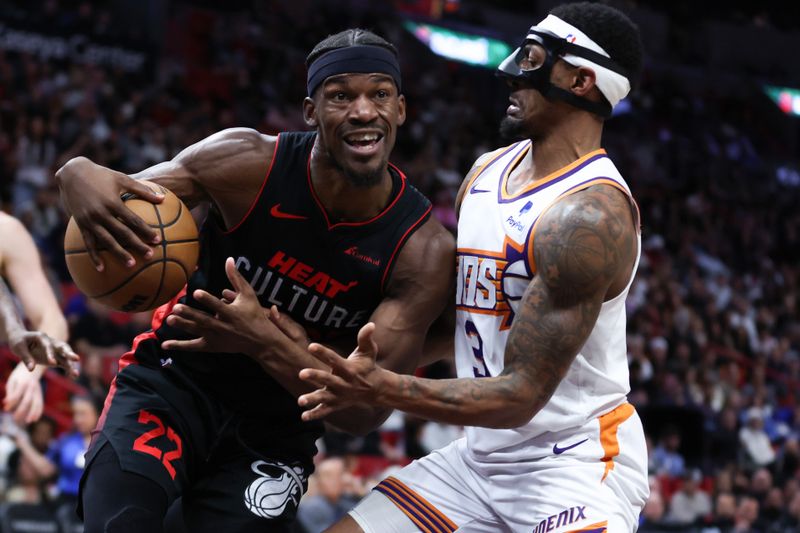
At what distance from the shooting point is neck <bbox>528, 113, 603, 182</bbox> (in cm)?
387

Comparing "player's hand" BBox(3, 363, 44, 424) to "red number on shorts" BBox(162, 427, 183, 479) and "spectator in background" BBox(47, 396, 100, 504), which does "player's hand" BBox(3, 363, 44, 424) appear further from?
"spectator in background" BBox(47, 396, 100, 504)

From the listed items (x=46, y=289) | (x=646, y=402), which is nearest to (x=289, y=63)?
(x=646, y=402)

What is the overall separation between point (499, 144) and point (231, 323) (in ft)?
52.9

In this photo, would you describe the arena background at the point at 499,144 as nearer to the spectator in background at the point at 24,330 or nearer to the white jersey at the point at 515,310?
the spectator in background at the point at 24,330

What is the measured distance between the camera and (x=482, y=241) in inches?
151

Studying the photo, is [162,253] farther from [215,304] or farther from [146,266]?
[215,304]

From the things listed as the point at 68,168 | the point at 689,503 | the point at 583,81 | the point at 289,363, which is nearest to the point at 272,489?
the point at 289,363

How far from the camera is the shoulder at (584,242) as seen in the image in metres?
3.44

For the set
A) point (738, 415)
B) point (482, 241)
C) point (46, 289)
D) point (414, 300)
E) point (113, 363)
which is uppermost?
point (482, 241)

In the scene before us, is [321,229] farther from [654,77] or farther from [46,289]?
[654,77]

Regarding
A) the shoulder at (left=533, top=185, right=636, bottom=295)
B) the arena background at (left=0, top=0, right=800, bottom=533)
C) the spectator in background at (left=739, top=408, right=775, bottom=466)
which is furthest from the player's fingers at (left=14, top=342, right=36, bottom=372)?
the spectator in background at (left=739, top=408, right=775, bottom=466)

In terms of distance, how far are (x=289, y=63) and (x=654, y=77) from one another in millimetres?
10367

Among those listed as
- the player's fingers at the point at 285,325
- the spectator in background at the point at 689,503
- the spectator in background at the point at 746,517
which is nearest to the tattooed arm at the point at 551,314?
the player's fingers at the point at 285,325

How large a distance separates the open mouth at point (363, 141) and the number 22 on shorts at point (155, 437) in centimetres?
121
